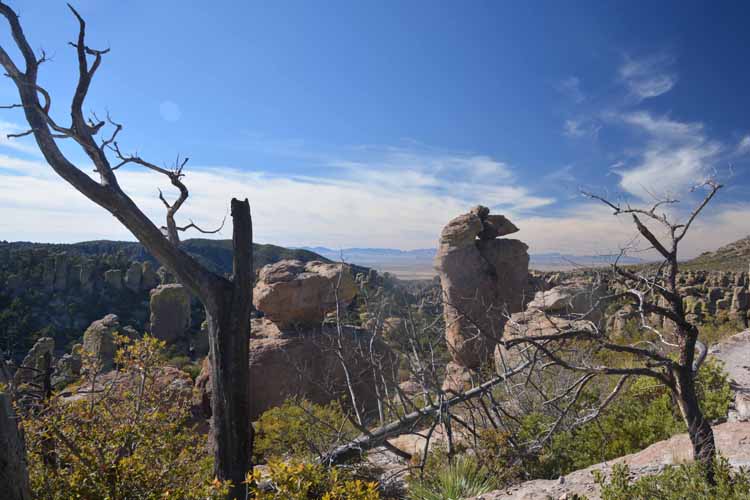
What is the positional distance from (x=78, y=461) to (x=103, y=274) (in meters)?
49.8

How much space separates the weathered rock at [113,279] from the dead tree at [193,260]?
45.6 meters

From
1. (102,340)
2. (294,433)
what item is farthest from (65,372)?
(102,340)

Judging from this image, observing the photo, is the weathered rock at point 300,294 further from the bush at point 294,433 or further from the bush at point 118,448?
the bush at point 118,448

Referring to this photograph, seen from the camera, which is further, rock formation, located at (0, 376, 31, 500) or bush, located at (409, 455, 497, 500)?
bush, located at (409, 455, 497, 500)

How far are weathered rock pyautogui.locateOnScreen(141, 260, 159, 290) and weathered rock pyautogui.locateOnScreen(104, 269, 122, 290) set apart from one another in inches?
87.3

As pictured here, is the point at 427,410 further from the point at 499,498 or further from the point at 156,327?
the point at 156,327

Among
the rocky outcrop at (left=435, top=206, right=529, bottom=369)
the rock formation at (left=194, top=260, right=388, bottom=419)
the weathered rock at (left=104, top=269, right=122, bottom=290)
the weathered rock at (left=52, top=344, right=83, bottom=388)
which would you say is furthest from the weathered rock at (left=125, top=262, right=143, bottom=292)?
the rocky outcrop at (left=435, top=206, right=529, bottom=369)

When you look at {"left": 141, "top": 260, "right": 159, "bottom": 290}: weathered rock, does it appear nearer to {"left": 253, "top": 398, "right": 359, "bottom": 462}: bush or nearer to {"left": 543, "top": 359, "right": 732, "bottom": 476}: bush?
{"left": 253, "top": 398, "right": 359, "bottom": 462}: bush

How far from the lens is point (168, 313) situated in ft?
113

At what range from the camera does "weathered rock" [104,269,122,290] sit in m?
45.3

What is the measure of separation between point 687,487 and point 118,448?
15.6 ft

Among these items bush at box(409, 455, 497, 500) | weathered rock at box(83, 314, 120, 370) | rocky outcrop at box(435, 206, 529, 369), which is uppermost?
rocky outcrop at box(435, 206, 529, 369)

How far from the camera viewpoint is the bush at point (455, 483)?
4.91 metres

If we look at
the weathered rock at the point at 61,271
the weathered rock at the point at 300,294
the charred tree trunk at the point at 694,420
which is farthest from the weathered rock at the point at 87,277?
the charred tree trunk at the point at 694,420
